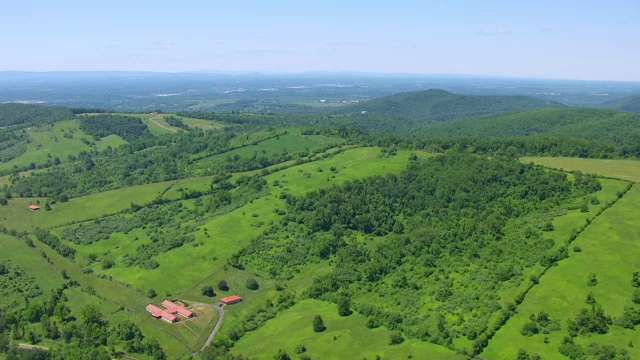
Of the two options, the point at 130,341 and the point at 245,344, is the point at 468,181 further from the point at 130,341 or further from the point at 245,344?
the point at 130,341

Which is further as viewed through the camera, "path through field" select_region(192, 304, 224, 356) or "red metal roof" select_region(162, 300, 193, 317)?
"red metal roof" select_region(162, 300, 193, 317)

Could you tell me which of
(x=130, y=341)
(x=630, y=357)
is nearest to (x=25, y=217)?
(x=130, y=341)

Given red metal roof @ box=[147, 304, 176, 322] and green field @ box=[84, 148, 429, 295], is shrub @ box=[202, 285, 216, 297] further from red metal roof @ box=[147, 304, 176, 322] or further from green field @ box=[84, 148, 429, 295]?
red metal roof @ box=[147, 304, 176, 322]

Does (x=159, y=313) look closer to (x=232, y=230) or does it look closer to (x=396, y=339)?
(x=232, y=230)

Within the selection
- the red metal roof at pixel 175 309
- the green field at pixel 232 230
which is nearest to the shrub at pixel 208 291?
the green field at pixel 232 230

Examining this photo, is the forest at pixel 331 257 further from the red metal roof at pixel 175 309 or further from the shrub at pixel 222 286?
the red metal roof at pixel 175 309

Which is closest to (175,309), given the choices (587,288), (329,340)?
(329,340)

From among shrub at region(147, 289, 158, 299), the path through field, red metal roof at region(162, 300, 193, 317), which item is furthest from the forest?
red metal roof at region(162, 300, 193, 317)

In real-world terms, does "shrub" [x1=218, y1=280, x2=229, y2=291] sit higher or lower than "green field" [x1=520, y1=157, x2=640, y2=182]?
lower
